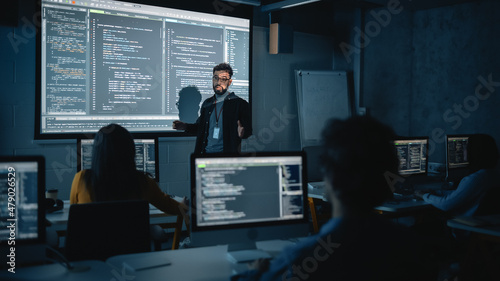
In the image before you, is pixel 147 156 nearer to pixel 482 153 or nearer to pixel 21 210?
pixel 21 210

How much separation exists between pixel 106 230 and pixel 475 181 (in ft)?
8.11

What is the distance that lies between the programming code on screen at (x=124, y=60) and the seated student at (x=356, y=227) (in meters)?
3.23

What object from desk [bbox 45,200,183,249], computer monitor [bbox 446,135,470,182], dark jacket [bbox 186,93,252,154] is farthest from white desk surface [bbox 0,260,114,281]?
computer monitor [bbox 446,135,470,182]

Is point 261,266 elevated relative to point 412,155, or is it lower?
lower

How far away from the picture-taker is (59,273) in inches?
62.1

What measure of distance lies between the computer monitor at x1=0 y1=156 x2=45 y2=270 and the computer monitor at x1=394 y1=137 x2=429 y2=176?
2.93m

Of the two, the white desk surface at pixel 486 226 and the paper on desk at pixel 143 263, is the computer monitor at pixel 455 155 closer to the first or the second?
the white desk surface at pixel 486 226

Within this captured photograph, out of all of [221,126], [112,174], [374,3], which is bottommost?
[112,174]

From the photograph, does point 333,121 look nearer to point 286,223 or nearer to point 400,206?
point 286,223

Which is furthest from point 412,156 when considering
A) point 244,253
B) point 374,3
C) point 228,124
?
point 244,253

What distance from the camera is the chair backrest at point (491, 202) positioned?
9.43 feet

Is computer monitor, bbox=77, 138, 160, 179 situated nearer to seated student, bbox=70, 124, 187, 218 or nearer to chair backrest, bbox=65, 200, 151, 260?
seated student, bbox=70, 124, 187, 218

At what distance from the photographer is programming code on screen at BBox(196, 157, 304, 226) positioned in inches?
69.8

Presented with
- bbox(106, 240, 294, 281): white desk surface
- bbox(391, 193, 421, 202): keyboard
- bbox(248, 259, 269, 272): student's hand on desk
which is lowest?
bbox(106, 240, 294, 281): white desk surface
